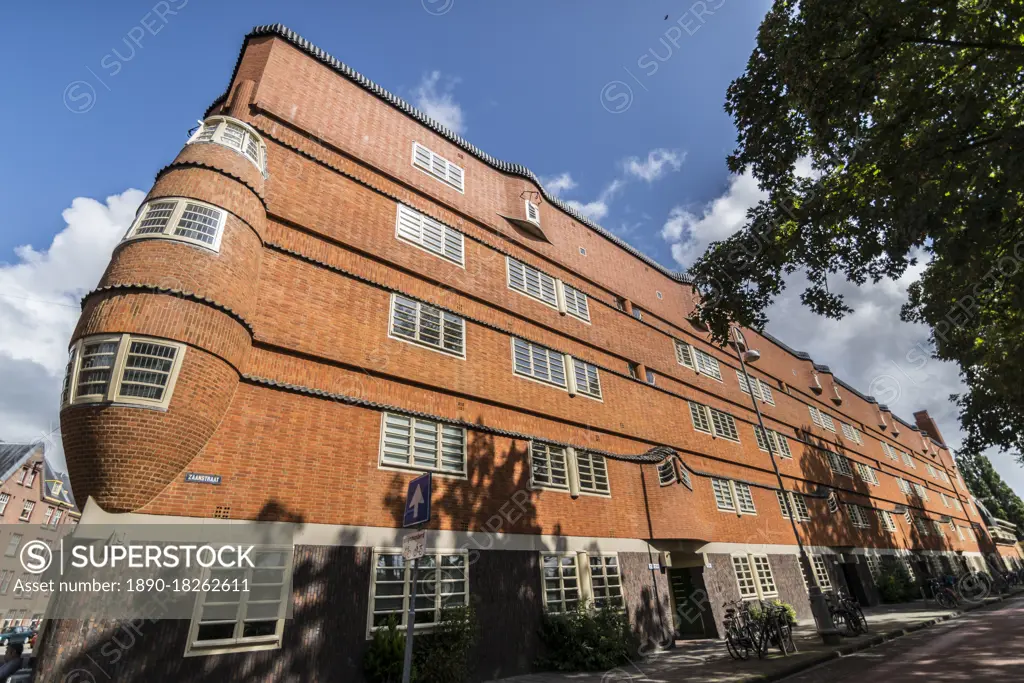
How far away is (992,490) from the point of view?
76188mm

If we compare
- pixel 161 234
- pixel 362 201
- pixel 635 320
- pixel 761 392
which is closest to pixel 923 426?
pixel 761 392

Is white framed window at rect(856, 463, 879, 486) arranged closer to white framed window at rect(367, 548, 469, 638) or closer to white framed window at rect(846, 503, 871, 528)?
white framed window at rect(846, 503, 871, 528)

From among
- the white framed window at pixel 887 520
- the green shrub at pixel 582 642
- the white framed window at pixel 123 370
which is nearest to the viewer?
the white framed window at pixel 123 370

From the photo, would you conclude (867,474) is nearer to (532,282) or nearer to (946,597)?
(946,597)

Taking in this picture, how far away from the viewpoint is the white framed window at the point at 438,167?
16.9m

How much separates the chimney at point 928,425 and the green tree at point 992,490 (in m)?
21.5

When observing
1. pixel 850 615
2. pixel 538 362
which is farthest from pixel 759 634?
pixel 538 362

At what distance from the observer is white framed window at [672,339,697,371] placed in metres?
22.8

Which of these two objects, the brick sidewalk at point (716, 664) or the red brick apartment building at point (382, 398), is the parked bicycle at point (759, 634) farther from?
the red brick apartment building at point (382, 398)

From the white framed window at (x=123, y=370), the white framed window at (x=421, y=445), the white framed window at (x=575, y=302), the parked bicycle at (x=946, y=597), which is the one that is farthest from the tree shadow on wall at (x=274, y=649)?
the parked bicycle at (x=946, y=597)

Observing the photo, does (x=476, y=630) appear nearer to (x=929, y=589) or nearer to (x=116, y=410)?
(x=116, y=410)

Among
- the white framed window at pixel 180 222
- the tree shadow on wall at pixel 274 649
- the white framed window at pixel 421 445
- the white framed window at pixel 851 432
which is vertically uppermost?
the white framed window at pixel 851 432

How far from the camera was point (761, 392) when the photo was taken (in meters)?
27.5

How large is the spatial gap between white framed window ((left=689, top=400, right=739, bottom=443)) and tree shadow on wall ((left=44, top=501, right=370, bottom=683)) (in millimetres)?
16075
